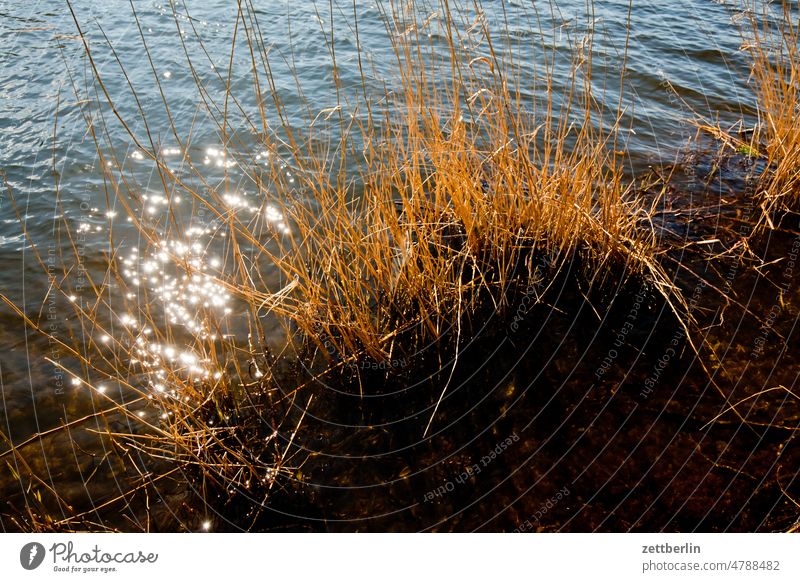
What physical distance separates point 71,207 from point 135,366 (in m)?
1.72

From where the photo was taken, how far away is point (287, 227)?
7.36 ft

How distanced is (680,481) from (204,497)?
1810 mm

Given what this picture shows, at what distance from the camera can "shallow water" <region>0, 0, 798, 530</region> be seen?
2.09 meters

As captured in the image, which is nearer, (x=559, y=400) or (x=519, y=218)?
(x=559, y=400)

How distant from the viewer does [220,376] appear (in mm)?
2172

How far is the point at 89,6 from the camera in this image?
6.20m

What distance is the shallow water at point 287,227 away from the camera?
82.3 inches

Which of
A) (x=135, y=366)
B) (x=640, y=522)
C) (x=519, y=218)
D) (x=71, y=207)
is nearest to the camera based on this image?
(x=640, y=522)

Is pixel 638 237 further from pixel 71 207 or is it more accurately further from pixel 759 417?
pixel 71 207
